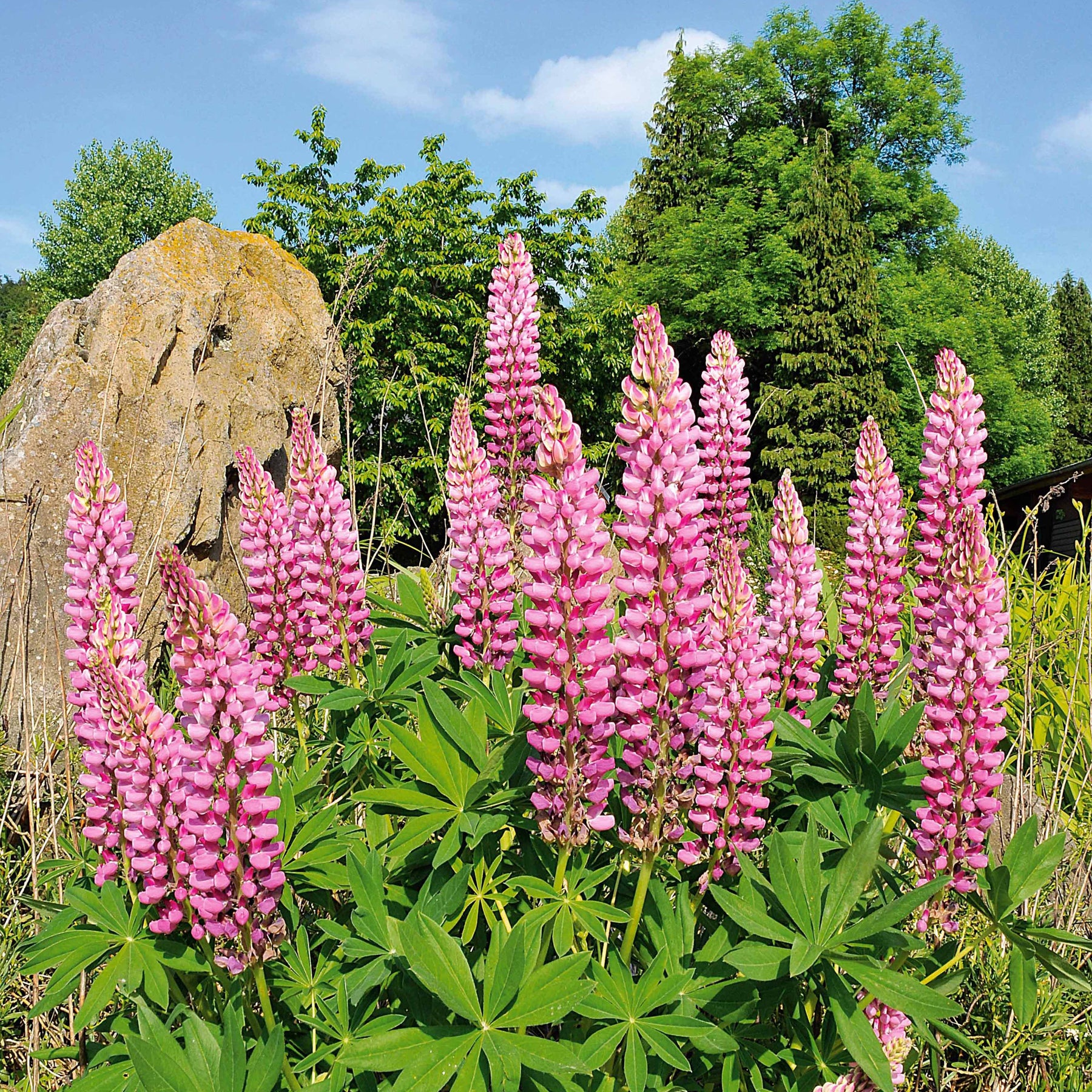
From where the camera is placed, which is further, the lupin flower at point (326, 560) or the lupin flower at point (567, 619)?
the lupin flower at point (326, 560)

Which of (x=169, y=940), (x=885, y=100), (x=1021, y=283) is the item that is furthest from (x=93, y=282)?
(x=1021, y=283)

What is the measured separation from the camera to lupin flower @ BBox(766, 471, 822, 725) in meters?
2.53

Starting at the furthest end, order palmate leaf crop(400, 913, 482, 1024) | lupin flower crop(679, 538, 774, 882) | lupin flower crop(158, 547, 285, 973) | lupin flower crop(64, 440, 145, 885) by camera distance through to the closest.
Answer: lupin flower crop(64, 440, 145, 885), lupin flower crop(679, 538, 774, 882), lupin flower crop(158, 547, 285, 973), palmate leaf crop(400, 913, 482, 1024)

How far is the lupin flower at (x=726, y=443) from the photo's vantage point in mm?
3143

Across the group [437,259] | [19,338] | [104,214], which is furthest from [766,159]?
[19,338]

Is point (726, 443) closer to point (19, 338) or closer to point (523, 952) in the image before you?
point (523, 952)

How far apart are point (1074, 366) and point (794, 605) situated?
57.0 metres

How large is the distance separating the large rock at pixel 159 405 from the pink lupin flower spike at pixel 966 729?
125 inches

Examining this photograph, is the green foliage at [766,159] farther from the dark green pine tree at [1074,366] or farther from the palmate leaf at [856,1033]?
the palmate leaf at [856,1033]

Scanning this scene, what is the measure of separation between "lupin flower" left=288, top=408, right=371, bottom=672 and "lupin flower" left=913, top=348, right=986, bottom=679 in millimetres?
1797

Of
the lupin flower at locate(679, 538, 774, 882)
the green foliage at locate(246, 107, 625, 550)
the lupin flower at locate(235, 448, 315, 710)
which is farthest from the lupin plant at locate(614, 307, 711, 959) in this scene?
the green foliage at locate(246, 107, 625, 550)

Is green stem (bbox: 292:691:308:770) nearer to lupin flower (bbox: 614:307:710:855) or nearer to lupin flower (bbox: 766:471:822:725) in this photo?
lupin flower (bbox: 614:307:710:855)

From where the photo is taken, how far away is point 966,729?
2.13m

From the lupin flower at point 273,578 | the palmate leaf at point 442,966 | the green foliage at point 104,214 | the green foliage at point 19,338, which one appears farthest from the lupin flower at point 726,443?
the green foliage at point 104,214
